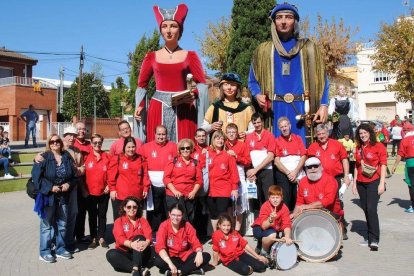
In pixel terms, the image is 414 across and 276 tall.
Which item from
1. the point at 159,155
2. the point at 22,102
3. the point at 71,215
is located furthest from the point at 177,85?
the point at 22,102

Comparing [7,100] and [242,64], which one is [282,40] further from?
[7,100]

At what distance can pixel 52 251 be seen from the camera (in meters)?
6.13

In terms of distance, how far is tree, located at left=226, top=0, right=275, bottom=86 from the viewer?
20.2 metres

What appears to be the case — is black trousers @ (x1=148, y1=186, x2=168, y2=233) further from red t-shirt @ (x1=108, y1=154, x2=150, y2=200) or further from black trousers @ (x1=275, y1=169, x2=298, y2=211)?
black trousers @ (x1=275, y1=169, x2=298, y2=211)

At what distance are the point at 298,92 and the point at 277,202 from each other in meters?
1.98

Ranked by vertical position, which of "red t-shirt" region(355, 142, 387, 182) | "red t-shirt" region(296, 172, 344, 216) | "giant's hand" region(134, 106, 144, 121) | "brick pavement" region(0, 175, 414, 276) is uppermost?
"giant's hand" region(134, 106, 144, 121)

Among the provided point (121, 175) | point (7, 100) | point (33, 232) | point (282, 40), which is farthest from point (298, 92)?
point (7, 100)

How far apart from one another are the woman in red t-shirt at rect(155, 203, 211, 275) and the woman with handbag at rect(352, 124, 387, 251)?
230 centimetres

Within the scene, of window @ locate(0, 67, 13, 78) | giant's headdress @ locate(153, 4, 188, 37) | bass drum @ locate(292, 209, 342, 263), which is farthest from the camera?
window @ locate(0, 67, 13, 78)

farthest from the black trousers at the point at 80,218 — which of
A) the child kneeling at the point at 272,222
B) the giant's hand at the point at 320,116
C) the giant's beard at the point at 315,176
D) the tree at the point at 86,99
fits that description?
the tree at the point at 86,99

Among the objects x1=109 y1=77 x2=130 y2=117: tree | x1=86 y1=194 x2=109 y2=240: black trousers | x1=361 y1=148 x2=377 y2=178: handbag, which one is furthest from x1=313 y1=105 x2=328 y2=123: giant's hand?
x1=109 y1=77 x2=130 y2=117: tree

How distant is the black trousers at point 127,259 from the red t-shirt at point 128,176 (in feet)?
3.07

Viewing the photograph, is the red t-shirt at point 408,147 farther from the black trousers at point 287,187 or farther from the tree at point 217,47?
the tree at point 217,47

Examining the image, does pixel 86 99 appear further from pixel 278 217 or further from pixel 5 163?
pixel 278 217
